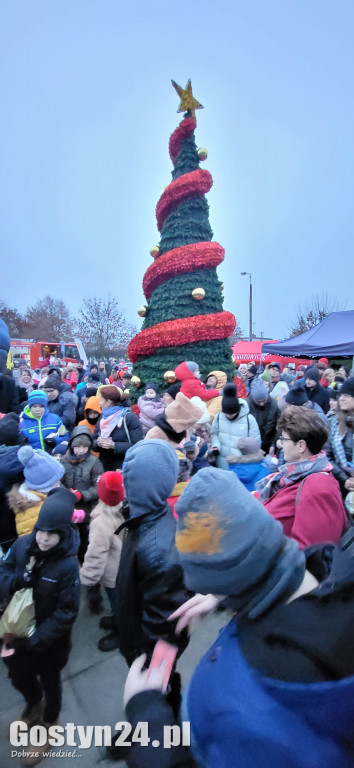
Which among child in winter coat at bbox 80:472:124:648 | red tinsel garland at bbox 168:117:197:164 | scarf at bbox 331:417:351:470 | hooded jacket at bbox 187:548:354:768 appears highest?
red tinsel garland at bbox 168:117:197:164

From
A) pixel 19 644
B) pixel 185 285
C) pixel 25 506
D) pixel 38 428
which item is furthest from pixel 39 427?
pixel 185 285

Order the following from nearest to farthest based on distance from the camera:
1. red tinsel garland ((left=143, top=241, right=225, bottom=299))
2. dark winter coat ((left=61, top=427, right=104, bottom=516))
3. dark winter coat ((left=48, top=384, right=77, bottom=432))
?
dark winter coat ((left=61, top=427, right=104, bottom=516))
dark winter coat ((left=48, top=384, right=77, bottom=432))
red tinsel garland ((left=143, top=241, right=225, bottom=299))

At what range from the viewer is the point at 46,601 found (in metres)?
1.98

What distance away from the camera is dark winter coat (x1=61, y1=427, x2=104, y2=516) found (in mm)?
3285

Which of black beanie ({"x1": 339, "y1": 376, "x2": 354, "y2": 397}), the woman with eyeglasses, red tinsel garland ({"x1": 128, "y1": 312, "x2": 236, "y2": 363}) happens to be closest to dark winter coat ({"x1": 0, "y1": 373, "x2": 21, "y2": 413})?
red tinsel garland ({"x1": 128, "y1": 312, "x2": 236, "y2": 363})

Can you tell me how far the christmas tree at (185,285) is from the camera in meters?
7.12

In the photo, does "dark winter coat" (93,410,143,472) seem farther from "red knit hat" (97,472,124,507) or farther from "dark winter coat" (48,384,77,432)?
"dark winter coat" (48,384,77,432)

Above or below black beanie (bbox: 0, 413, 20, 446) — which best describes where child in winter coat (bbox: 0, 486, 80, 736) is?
below

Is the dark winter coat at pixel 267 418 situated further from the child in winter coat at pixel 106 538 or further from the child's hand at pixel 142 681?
the child's hand at pixel 142 681

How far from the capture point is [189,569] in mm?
915

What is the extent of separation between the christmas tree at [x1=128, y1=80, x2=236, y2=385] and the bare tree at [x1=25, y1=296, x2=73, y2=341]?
34.6 meters

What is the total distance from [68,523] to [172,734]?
1.24 m

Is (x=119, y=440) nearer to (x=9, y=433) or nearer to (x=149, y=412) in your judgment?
(x=9, y=433)

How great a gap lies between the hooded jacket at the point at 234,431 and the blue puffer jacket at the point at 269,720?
3.08 m
